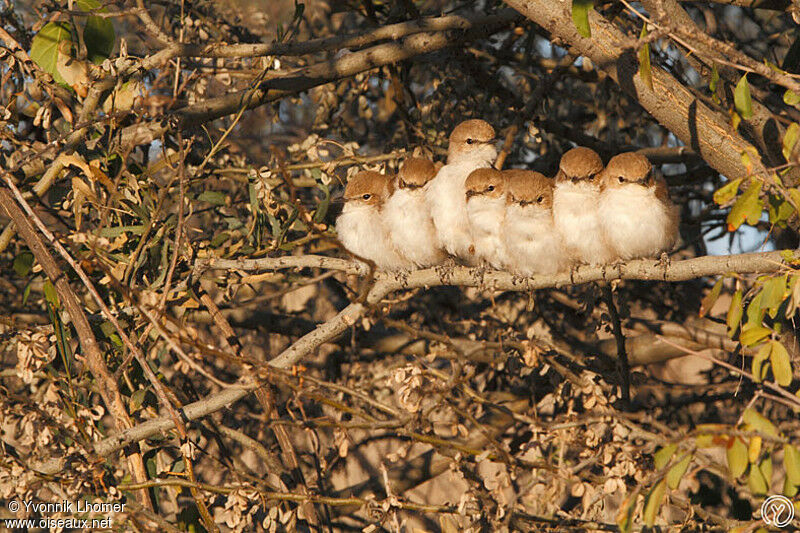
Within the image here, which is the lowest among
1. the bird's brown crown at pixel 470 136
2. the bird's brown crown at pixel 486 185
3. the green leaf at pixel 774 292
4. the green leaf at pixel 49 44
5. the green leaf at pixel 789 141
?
the bird's brown crown at pixel 486 185

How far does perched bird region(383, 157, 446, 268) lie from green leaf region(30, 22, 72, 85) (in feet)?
5.76

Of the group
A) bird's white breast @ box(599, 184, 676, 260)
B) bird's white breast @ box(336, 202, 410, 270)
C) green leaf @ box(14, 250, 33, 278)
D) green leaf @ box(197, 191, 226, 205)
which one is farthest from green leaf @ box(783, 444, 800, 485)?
green leaf @ box(14, 250, 33, 278)

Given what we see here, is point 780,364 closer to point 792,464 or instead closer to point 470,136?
point 792,464

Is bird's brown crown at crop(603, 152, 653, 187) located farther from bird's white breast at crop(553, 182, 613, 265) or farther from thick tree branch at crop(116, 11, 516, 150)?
thick tree branch at crop(116, 11, 516, 150)

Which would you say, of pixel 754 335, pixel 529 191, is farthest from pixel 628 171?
pixel 754 335

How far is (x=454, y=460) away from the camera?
3498mm

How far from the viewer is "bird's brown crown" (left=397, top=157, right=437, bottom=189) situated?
4.39m

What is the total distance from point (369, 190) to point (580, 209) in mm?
1170

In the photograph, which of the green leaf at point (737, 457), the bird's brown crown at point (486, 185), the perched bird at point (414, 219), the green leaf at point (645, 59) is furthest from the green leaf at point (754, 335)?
the perched bird at point (414, 219)

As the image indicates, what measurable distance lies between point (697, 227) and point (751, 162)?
350 centimetres

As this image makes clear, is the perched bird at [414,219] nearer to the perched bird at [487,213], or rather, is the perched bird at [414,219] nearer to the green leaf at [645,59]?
the perched bird at [487,213]

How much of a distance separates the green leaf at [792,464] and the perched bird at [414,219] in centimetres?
236

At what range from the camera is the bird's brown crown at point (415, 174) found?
4395 mm

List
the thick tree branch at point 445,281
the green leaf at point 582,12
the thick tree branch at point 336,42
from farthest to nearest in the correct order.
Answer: the thick tree branch at point 336,42 → the thick tree branch at point 445,281 → the green leaf at point 582,12
